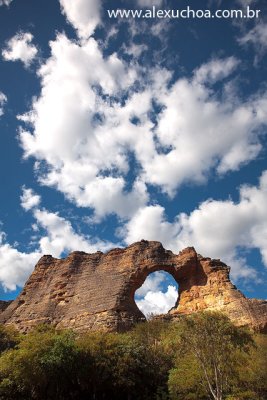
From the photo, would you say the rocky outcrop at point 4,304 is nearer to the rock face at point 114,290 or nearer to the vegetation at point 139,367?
the rock face at point 114,290

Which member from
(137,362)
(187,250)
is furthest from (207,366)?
(187,250)

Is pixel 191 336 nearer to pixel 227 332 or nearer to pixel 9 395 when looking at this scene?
pixel 227 332

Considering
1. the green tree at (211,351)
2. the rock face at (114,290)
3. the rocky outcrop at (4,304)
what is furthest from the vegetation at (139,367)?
the rocky outcrop at (4,304)

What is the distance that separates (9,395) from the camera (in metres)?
26.4

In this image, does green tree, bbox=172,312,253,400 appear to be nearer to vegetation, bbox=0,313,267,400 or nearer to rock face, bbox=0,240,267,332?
vegetation, bbox=0,313,267,400

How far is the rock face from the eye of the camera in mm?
43219

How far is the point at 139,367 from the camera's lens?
93.7 feet

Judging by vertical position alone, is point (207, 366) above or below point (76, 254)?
below

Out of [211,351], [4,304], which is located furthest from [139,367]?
[4,304]

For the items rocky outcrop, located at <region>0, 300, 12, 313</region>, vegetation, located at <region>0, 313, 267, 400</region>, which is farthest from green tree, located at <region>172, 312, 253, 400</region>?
rocky outcrop, located at <region>0, 300, 12, 313</region>

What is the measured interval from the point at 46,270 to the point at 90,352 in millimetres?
31071

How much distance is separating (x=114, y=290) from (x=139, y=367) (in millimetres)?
18496

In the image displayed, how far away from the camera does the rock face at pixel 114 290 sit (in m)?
43.2

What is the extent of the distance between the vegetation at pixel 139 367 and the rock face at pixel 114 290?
11687 millimetres
